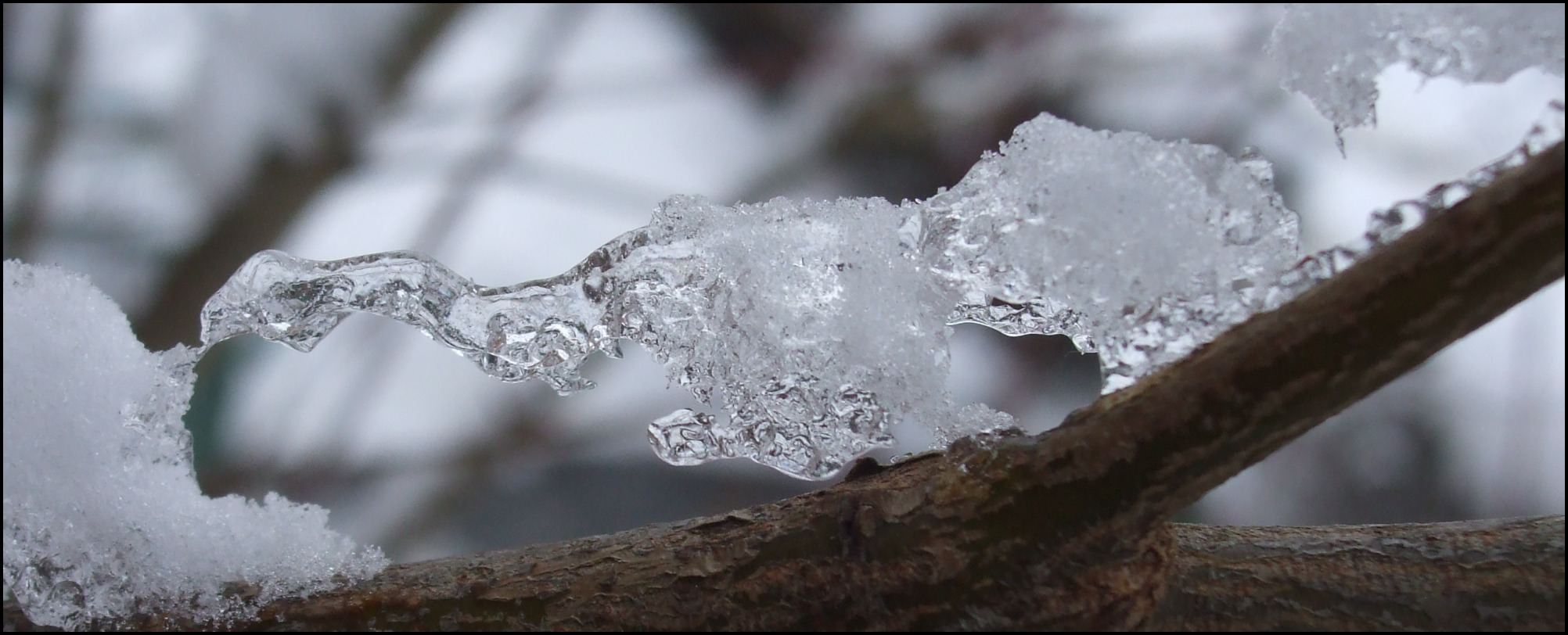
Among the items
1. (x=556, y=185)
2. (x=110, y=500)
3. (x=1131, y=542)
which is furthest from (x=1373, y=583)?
(x=556, y=185)

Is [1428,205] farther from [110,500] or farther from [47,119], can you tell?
[47,119]

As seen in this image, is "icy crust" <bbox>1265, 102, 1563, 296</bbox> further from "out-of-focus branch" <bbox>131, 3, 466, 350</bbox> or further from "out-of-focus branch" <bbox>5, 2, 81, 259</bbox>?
"out-of-focus branch" <bbox>5, 2, 81, 259</bbox>

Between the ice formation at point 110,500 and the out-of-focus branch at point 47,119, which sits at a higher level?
the out-of-focus branch at point 47,119

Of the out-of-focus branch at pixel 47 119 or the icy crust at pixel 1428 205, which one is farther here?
the out-of-focus branch at pixel 47 119

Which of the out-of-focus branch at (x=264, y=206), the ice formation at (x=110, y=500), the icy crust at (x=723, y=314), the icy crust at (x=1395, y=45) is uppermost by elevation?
the out-of-focus branch at (x=264, y=206)

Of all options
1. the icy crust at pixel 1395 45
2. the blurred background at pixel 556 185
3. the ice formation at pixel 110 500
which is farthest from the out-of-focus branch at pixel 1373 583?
the blurred background at pixel 556 185

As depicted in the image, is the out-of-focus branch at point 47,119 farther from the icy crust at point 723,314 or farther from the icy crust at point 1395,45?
the icy crust at point 1395,45
